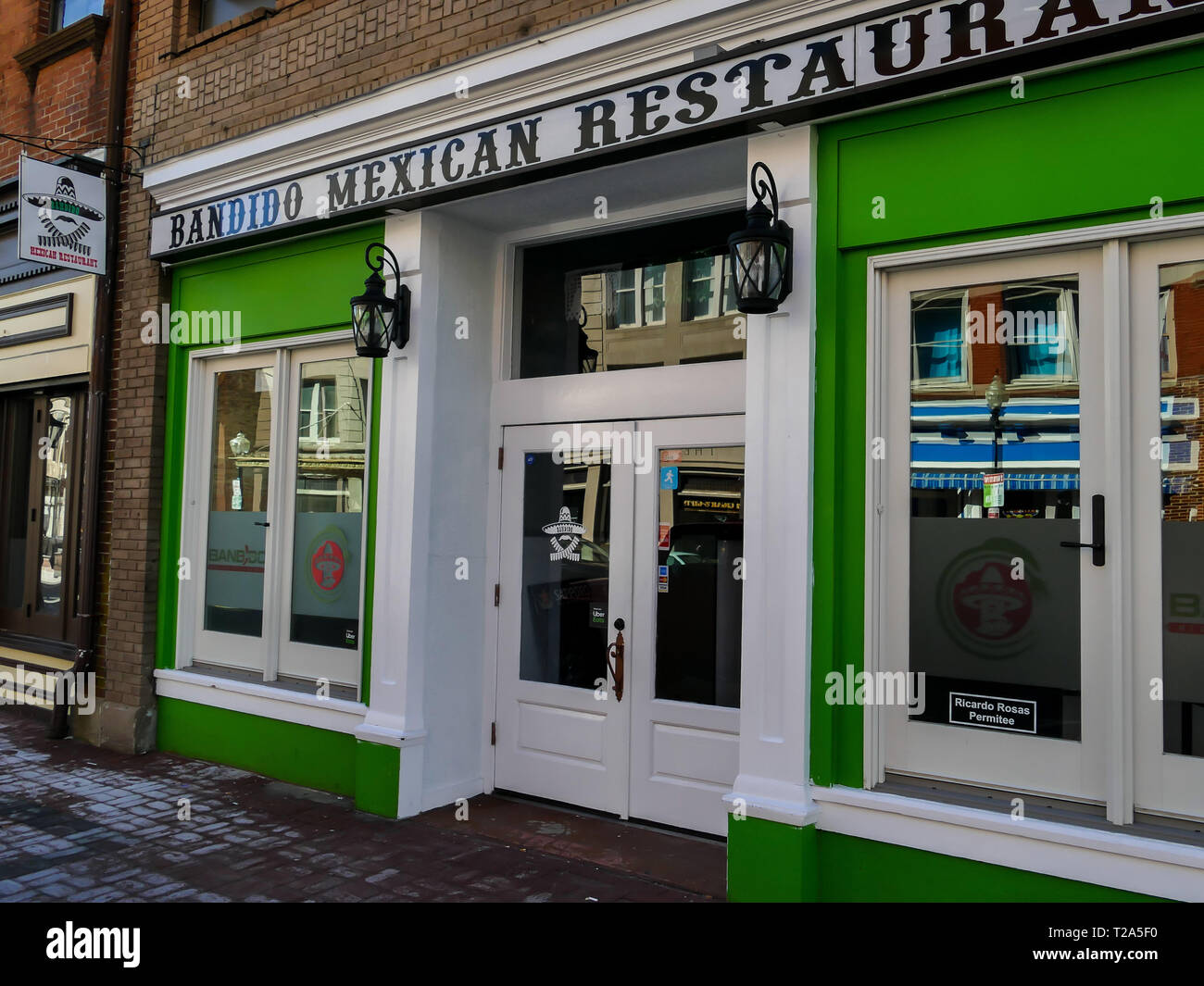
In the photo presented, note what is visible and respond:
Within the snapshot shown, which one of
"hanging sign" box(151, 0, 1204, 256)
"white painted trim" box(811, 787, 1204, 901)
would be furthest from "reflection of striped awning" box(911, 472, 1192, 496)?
"hanging sign" box(151, 0, 1204, 256)

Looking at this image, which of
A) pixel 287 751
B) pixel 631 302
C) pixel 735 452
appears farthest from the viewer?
pixel 287 751

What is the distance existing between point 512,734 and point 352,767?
1017mm

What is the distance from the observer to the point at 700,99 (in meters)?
4.61

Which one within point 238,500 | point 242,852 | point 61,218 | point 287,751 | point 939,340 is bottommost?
point 242,852

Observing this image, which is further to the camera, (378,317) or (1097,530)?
(378,317)

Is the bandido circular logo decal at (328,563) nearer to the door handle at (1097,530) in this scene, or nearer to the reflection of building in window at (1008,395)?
the reflection of building in window at (1008,395)

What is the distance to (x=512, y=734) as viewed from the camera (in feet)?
19.7

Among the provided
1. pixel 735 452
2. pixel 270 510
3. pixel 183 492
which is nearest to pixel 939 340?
pixel 735 452

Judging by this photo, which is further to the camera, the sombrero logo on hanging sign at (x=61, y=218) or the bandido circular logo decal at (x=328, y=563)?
the sombrero logo on hanging sign at (x=61, y=218)

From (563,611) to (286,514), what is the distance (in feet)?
7.31

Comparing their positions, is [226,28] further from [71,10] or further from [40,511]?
[40,511]

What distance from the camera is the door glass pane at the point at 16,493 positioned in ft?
29.1

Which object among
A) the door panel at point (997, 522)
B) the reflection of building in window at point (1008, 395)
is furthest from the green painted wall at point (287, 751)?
the reflection of building in window at point (1008, 395)
